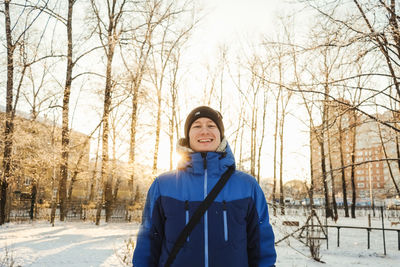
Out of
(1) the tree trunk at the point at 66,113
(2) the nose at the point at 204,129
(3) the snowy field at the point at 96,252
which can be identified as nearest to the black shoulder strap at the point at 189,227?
(2) the nose at the point at 204,129

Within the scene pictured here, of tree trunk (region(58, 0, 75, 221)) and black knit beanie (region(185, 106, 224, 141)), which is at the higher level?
tree trunk (region(58, 0, 75, 221))

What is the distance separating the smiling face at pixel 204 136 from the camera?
205 cm

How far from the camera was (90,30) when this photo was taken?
1489 centimetres

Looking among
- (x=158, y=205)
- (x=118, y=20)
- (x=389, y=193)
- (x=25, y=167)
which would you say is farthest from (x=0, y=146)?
(x=389, y=193)

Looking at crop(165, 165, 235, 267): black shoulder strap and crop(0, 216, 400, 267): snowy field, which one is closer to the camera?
crop(165, 165, 235, 267): black shoulder strap

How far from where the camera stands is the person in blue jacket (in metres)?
1.77

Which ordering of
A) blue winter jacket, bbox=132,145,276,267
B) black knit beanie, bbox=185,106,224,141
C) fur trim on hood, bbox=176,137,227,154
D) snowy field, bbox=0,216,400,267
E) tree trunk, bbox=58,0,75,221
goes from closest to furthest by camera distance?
blue winter jacket, bbox=132,145,276,267, fur trim on hood, bbox=176,137,227,154, black knit beanie, bbox=185,106,224,141, snowy field, bbox=0,216,400,267, tree trunk, bbox=58,0,75,221

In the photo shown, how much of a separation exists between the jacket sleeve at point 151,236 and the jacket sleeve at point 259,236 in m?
0.64

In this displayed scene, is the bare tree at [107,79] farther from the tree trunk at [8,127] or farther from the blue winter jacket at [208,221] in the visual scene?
the blue winter jacket at [208,221]

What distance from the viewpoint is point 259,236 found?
1938 millimetres

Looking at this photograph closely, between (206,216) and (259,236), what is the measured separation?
0.44 m

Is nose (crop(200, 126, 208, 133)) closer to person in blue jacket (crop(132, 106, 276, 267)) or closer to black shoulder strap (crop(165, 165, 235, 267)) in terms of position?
person in blue jacket (crop(132, 106, 276, 267))

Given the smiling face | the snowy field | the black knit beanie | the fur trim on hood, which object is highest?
the black knit beanie

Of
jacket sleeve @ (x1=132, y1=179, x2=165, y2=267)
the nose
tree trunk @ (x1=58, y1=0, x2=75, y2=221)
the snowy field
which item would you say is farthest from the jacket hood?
→ tree trunk @ (x1=58, y1=0, x2=75, y2=221)
